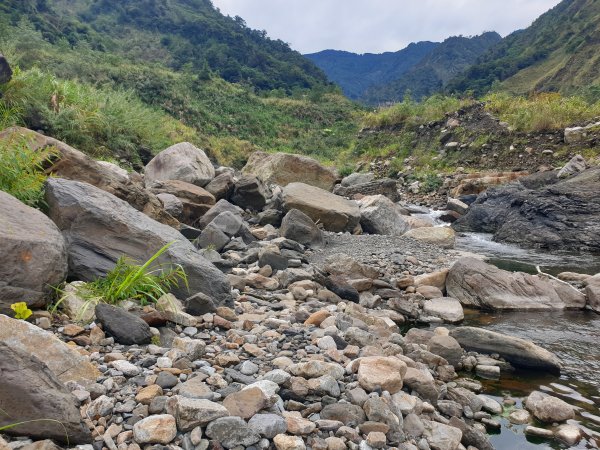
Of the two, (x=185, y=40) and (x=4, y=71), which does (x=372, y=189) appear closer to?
(x=4, y=71)

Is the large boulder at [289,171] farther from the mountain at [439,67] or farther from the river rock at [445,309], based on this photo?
the mountain at [439,67]

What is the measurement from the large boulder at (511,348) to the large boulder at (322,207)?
3.87 metres

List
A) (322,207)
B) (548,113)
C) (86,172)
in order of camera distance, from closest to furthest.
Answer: (86,172)
(322,207)
(548,113)

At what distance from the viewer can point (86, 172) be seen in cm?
520

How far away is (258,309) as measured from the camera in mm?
4074

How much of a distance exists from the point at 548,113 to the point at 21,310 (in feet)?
53.4

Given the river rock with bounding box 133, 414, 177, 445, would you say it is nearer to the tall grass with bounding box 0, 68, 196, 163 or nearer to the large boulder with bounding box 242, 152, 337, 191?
the tall grass with bounding box 0, 68, 196, 163

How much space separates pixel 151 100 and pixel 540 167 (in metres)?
23.3

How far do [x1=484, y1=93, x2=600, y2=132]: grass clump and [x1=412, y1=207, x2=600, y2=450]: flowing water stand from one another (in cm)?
928

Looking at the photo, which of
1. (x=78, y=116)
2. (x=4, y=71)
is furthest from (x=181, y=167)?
(x=4, y=71)

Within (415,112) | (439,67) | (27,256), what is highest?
(439,67)

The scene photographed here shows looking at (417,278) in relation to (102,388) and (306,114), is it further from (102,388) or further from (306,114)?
(306,114)

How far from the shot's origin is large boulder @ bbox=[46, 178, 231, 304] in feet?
12.0

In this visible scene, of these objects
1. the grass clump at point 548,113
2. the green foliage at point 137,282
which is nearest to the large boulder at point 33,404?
the green foliage at point 137,282
